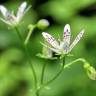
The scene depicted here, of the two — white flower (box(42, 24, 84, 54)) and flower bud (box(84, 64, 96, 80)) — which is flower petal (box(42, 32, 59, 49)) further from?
flower bud (box(84, 64, 96, 80))

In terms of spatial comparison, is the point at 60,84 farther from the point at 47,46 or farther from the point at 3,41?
the point at 47,46

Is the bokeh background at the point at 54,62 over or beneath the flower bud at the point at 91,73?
over

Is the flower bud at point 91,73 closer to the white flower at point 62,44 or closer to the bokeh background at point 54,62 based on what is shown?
the white flower at point 62,44

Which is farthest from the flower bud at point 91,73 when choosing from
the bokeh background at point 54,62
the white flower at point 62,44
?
the bokeh background at point 54,62

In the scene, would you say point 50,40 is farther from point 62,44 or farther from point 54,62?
point 54,62

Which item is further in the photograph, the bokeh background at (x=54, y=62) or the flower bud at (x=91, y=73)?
the bokeh background at (x=54, y=62)

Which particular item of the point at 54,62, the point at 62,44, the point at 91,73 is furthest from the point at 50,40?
the point at 54,62

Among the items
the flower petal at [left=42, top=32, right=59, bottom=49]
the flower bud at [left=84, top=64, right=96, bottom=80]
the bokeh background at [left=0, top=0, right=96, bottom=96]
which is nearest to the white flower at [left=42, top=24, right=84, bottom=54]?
the flower petal at [left=42, top=32, right=59, bottom=49]

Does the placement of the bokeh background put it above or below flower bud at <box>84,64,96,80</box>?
above
